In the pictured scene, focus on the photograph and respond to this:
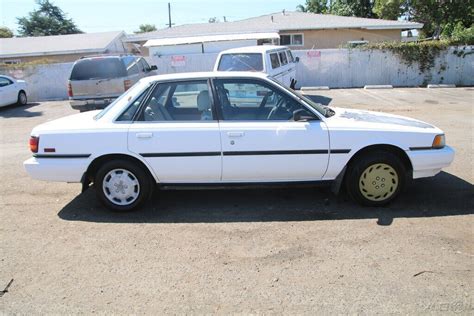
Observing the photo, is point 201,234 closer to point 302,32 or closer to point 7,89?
point 7,89

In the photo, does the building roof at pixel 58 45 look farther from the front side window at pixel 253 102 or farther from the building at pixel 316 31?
the front side window at pixel 253 102

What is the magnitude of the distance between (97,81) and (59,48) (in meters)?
18.5

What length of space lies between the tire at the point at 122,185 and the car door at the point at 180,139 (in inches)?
7.3

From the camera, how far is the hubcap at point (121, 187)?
485 cm

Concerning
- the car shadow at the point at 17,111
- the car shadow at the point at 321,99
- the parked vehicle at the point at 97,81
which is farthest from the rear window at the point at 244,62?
the car shadow at the point at 17,111

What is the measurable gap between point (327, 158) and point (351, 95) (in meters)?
12.3

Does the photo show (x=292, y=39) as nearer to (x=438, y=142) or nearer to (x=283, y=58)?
(x=283, y=58)

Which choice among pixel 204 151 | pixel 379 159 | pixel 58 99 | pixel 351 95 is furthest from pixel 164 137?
pixel 58 99

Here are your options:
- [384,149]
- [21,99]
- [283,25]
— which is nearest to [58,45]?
[21,99]

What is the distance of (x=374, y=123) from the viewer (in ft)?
16.0

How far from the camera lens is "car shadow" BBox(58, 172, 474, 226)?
15.6 ft

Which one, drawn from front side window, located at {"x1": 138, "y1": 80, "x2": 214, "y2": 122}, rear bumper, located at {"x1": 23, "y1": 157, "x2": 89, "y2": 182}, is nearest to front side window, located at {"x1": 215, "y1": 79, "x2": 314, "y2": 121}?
front side window, located at {"x1": 138, "y1": 80, "x2": 214, "y2": 122}

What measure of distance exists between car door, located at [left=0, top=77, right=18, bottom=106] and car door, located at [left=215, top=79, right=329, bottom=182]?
46.4 ft

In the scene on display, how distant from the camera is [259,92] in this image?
15.9 feet
